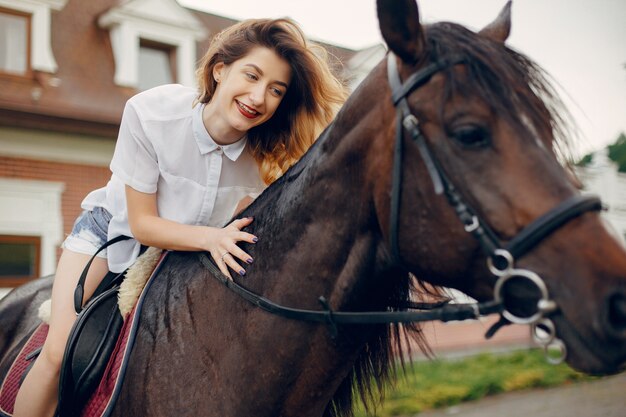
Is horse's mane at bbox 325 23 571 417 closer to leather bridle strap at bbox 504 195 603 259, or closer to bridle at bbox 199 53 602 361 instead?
bridle at bbox 199 53 602 361

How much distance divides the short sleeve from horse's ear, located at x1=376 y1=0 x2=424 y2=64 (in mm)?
1101

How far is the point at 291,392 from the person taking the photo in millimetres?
1849

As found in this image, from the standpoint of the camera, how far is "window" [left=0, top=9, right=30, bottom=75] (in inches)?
356

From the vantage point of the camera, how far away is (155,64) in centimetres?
1098

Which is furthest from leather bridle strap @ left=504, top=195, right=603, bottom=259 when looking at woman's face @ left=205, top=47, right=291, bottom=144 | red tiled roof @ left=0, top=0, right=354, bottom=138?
red tiled roof @ left=0, top=0, right=354, bottom=138

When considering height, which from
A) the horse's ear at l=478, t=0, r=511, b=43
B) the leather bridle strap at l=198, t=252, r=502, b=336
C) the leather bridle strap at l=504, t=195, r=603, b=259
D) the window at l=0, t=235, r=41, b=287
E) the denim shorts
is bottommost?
the window at l=0, t=235, r=41, b=287

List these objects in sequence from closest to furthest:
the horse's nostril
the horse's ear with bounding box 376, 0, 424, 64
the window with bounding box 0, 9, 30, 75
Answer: the horse's nostril
the horse's ear with bounding box 376, 0, 424, 64
the window with bounding box 0, 9, 30, 75

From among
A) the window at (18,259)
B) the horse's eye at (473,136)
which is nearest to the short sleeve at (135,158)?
the horse's eye at (473,136)

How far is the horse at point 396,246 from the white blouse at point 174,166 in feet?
0.85

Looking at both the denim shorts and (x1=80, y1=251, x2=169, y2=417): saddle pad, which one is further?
the denim shorts

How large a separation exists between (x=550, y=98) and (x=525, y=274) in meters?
0.58

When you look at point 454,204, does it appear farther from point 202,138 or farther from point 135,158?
point 135,158

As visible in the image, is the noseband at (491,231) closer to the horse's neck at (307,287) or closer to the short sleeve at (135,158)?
the horse's neck at (307,287)

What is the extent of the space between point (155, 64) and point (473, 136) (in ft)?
34.2
